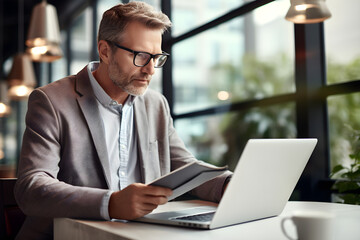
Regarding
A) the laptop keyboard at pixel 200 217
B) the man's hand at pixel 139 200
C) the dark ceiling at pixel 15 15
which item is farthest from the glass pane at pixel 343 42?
the dark ceiling at pixel 15 15

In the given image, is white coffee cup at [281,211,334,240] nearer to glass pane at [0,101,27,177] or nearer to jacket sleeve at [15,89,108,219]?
jacket sleeve at [15,89,108,219]

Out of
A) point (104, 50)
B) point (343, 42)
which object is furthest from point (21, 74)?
point (343, 42)

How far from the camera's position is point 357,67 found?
2289 mm

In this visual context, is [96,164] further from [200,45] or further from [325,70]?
[200,45]

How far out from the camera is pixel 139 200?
3.99 feet

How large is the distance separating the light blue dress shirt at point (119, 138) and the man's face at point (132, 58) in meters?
0.10

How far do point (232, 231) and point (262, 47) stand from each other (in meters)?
2.11

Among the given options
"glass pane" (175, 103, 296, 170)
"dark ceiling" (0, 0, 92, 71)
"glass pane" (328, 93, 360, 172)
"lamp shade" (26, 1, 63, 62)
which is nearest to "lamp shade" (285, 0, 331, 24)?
"glass pane" (328, 93, 360, 172)

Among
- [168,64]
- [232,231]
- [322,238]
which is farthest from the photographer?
[168,64]

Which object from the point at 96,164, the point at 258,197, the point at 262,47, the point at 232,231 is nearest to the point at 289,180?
the point at 258,197

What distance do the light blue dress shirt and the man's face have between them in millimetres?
100

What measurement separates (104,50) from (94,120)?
427 millimetres

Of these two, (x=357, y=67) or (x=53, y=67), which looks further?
(x=53, y=67)

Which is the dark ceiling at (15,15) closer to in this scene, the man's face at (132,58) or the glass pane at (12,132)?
the glass pane at (12,132)
